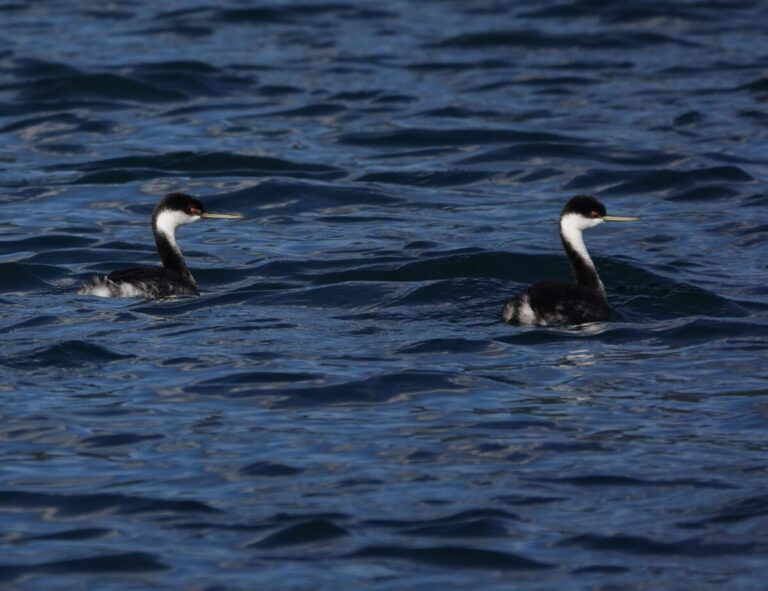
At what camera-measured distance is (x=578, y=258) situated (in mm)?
14078

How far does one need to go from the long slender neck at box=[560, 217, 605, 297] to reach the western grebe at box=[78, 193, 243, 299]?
2813 millimetres

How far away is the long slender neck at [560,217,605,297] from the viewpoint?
14.0m

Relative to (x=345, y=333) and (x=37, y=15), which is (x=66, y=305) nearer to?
(x=345, y=333)

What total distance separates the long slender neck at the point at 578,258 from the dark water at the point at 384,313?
339 mm

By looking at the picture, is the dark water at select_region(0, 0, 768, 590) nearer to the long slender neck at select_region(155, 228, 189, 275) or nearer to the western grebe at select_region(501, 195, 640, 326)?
the western grebe at select_region(501, 195, 640, 326)

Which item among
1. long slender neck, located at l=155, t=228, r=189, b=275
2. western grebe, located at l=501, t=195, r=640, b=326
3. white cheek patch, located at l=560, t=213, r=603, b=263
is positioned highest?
long slender neck, located at l=155, t=228, r=189, b=275

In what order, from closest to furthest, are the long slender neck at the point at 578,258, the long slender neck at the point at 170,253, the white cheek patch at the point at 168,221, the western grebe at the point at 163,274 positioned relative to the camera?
the western grebe at the point at 163,274
the long slender neck at the point at 578,258
the long slender neck at the point at 170,253
the white cheek patch at the point at 168,221

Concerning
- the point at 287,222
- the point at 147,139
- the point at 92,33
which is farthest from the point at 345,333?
the point at 92,33

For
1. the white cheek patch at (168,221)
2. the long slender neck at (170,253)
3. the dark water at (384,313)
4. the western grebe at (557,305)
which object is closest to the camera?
the dark water at (384,313)

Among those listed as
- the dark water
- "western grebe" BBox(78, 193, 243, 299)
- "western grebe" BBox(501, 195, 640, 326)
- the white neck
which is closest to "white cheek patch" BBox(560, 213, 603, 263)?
"western grebe" BBox(501, 195, 640, 326)

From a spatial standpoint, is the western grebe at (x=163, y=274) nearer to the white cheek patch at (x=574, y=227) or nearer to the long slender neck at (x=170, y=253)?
the long slender neck at (x=170, y=253)

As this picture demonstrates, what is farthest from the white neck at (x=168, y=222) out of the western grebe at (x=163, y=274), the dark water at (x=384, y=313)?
the dark water at (x=384, y=313)

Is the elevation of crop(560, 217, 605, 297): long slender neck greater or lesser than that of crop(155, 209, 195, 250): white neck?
lesser

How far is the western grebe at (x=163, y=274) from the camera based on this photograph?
45.5ft
